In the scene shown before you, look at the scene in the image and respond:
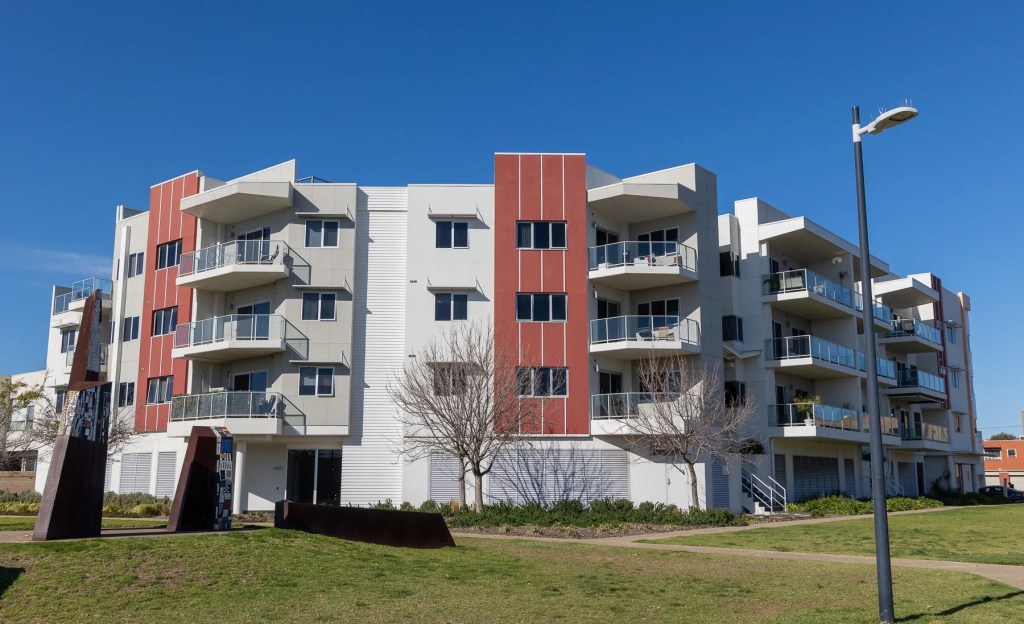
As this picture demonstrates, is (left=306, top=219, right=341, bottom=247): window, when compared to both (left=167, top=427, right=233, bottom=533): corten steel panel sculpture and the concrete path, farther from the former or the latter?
(left=167, top=427, right=233, bottom=533): corten steel panel sculpture

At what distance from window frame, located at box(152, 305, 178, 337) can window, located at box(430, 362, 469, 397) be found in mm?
14956

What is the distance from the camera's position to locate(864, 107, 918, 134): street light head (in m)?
12.1

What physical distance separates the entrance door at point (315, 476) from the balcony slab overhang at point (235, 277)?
7.58 m

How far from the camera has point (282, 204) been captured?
3888 centimetres

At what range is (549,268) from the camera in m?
37.4

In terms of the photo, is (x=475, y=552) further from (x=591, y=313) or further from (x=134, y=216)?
(x=134, y=216)

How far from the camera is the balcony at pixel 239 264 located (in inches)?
1492

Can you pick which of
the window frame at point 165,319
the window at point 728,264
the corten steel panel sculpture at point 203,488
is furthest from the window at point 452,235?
the corten steel panel sculpture at point 203,488

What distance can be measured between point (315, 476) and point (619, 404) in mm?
13037

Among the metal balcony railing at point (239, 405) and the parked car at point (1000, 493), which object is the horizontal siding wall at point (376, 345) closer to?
the metal balcony railing at point (239, 405)

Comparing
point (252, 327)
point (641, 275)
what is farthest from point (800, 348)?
point (252, 327)

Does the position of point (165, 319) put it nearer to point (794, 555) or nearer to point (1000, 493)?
point (794, 555)

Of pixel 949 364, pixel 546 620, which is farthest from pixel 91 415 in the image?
pixel 949 364

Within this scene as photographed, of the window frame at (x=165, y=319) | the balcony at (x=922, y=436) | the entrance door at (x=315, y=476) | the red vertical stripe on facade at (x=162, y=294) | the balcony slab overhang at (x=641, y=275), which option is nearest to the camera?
the balcony slab overhang at (x=641, y=275)
